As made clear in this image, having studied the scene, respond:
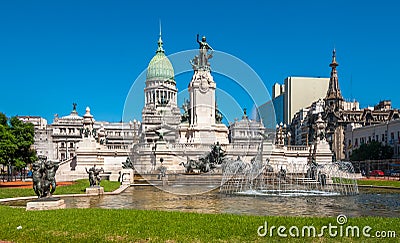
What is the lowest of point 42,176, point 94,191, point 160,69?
point 94,191

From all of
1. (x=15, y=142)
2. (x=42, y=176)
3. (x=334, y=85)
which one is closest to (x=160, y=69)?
(x=334, y=85)

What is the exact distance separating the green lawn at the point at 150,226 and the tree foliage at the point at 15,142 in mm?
23449

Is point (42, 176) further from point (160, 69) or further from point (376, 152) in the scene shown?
point (160, 69)

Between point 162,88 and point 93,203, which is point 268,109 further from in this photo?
point 162,88

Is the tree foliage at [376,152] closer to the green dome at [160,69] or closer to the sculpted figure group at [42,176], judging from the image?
the green dome at [160,69]

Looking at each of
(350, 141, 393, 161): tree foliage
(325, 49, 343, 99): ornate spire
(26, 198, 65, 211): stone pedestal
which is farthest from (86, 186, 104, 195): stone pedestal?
(325, 49, 343, 99): ornate spire

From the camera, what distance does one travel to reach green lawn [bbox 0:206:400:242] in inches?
420

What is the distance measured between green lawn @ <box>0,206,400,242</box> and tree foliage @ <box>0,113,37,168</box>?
2345 centimetres

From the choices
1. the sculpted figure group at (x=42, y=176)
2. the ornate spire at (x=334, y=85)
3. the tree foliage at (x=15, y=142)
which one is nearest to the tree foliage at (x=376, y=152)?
the ornate spire at (x=334, y=85)

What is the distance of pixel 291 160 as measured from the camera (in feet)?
211

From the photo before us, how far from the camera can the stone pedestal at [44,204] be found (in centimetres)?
1616

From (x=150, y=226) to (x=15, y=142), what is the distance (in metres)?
30.1

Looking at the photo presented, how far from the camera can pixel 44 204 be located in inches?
643

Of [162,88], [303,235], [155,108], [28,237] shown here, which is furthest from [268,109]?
[162,88]
